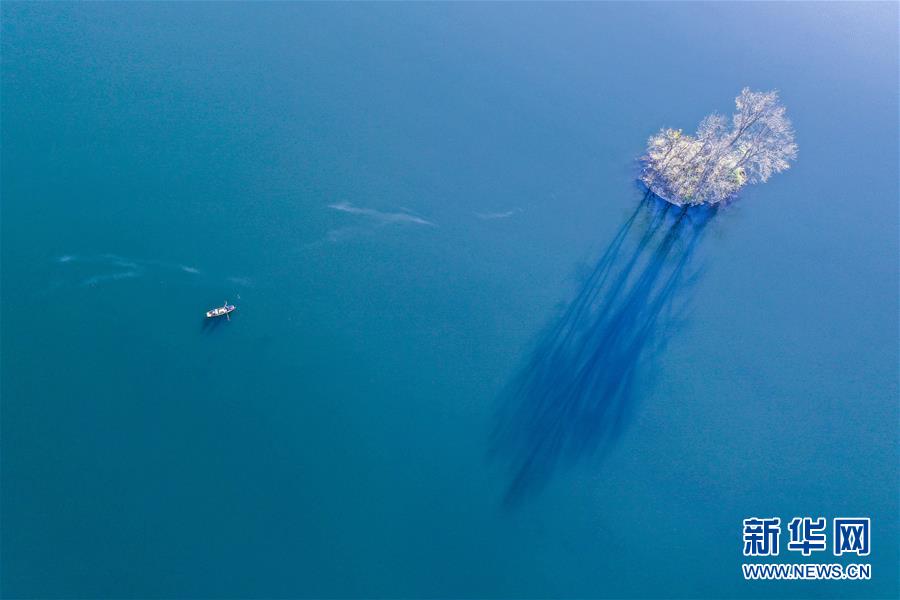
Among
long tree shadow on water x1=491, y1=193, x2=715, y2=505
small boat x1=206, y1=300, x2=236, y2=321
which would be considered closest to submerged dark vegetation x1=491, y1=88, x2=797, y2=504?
long tree shadow on water x1=491, y1=193, x2=715, y2=505

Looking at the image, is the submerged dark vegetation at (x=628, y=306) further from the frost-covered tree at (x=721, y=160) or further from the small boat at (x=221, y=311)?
the small boat at (x=221, y=311)

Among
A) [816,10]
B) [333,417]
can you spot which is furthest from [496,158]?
[816,10]

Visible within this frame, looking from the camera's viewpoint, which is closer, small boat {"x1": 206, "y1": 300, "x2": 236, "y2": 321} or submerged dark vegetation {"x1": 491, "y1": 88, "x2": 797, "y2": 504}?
submerged dark vegetation {"x1": 491, "y1": 88, "x2": 797, "y2": 504}

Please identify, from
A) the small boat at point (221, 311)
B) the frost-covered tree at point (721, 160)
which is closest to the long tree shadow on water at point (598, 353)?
the frost-covered tree at point (721, 160)

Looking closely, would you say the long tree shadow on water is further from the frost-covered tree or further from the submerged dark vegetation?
the frost-covered tree

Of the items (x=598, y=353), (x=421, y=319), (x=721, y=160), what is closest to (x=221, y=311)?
(x=421, y=319)

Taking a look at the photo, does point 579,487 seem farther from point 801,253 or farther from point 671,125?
point 671,125

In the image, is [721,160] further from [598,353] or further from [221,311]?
[221,311]

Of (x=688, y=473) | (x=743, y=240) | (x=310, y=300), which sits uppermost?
(x=743, y=240)
